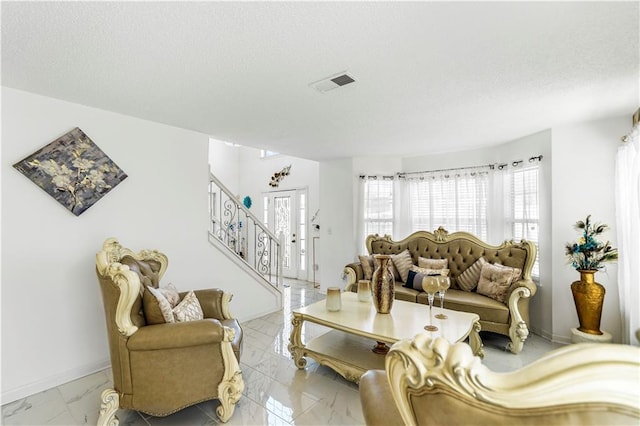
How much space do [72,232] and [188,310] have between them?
4.25 ft

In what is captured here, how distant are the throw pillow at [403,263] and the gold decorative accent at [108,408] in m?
3.23

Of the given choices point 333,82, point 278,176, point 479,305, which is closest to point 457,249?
point 479,305

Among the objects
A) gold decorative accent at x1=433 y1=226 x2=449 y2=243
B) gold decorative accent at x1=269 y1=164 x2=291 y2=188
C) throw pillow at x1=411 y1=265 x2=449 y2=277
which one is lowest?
throw pillow at x1=411 y1=265 x2=449 y2=277

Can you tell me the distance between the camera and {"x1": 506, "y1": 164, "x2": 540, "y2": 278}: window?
3.46 metres

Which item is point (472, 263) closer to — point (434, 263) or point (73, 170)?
point (434, 263)

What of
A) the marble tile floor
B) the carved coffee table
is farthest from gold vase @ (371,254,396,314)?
the marble tile floor

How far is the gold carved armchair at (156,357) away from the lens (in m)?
1.78

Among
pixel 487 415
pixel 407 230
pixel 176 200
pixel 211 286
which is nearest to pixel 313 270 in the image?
pixel 407 230

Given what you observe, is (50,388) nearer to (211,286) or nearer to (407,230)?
(211,286)

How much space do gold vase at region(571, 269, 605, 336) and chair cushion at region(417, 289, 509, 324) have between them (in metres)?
0.66

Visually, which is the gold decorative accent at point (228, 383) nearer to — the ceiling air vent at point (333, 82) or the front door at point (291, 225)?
the ceiling air vent at point (333, 82)

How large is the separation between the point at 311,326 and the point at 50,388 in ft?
8.02

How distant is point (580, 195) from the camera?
3.04 m

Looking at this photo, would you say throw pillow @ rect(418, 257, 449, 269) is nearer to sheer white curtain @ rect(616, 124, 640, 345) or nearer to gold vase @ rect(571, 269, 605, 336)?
gold vase @ rect(571, 269, 605, 336)
